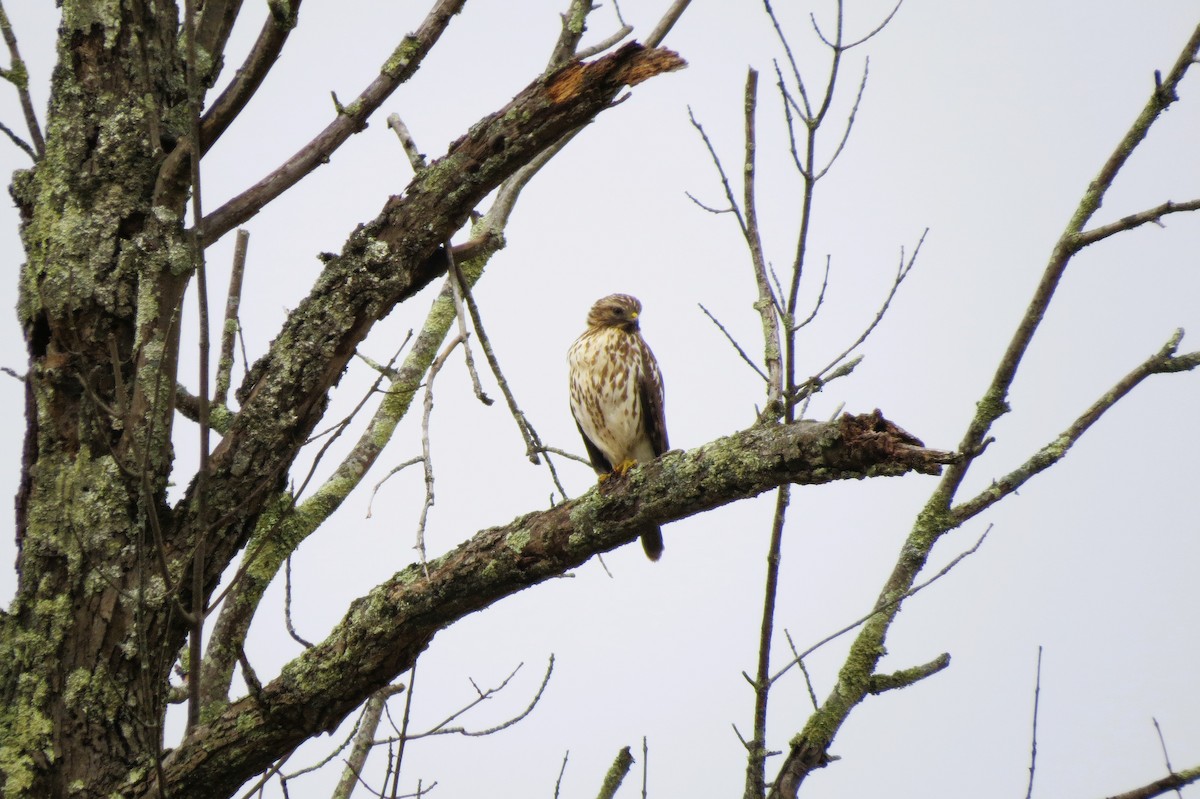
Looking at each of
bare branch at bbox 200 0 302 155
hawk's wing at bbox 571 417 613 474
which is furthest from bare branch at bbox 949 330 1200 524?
hawk's wing at bbox 571 417 613 474

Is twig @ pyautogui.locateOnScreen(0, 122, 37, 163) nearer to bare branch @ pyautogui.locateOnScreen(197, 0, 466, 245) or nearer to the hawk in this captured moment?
bare branch @ pyautogui.locateOnScreen(197, 0, 466, 245)

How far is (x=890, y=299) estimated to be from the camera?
3.05 m

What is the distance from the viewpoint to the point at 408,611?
2430 millimetres

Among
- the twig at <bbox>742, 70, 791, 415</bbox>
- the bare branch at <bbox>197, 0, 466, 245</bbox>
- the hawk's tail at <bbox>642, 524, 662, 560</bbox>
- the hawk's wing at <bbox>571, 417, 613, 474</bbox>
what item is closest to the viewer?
the bare branch at <bbox>197, 0, 466, 245</bbox>

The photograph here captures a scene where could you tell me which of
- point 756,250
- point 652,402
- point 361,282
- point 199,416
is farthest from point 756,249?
point 652,402

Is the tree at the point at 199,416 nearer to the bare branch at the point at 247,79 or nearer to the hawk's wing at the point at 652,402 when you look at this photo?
the bare branch at the point at 247,79

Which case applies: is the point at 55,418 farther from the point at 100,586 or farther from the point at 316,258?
the point at 316,258

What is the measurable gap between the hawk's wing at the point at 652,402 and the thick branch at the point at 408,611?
3135 millimetres

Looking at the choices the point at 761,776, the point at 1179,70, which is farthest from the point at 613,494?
the point at 1179,70

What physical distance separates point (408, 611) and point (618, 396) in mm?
3244

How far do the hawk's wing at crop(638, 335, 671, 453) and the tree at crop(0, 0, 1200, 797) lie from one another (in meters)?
2.87

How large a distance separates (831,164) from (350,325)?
138 cm

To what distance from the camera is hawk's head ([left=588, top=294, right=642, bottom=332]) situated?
605 centimetres

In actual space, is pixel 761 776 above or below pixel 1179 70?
below
